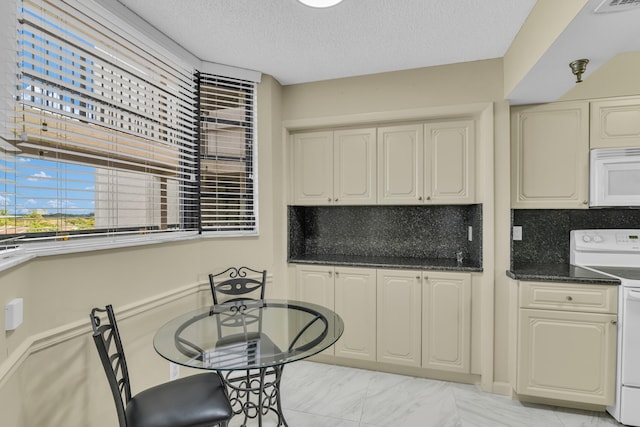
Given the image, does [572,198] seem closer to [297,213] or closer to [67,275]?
[297,213]

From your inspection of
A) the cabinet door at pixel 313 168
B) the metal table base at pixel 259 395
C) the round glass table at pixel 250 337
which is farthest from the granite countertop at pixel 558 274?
the metal table base at pixel 259 395

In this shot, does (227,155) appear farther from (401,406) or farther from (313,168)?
(401,406)

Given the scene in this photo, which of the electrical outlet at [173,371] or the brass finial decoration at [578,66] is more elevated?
the brass finial decoration at [578,66]

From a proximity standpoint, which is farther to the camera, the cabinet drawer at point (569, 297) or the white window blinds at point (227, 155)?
the white window blinds at point (227, 155)

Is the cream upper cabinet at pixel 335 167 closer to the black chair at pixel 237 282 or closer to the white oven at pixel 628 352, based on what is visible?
the black chair at pixel 237 282

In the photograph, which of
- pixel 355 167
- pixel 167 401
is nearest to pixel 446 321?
pixel 355 167

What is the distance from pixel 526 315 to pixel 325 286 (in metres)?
1.52

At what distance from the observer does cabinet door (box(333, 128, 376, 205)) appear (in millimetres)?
2871

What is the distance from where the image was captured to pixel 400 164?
9.16ft

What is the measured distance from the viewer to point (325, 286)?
289 centimetres

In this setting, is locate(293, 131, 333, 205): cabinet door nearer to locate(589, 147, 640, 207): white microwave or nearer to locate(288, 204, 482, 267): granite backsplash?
locate(288, 204, 482, 267): granite backsplash

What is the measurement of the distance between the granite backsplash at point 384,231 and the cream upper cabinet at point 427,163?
0.33 m

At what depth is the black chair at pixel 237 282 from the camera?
2487 mm

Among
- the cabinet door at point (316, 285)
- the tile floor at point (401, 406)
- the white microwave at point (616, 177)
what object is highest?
the white microwave at point (616, 177)
